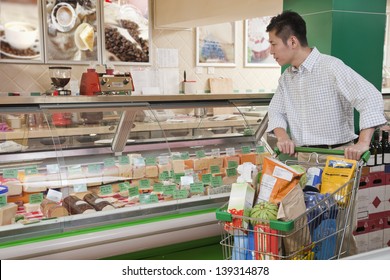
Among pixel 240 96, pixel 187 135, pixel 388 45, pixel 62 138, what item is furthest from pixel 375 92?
pixel 388 45

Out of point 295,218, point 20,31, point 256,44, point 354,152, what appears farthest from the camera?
point 256,44

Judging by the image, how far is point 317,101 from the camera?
8.53 feet

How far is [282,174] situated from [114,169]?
141cm

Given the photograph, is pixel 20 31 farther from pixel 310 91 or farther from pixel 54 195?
pixel 310 91

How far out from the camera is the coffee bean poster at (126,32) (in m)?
6.59

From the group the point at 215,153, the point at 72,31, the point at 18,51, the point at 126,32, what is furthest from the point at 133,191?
the point at 126,32

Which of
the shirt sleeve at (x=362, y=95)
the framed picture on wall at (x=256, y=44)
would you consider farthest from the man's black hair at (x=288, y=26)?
the framed picture on wall at (x=256, y=44)

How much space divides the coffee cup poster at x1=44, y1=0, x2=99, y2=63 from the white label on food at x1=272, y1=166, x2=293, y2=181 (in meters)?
5.17

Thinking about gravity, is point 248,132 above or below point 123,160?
above

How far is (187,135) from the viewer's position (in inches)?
134

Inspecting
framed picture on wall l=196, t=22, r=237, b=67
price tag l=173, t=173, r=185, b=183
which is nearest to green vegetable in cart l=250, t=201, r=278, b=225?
price tag l=173, t=173, r=185, b=183

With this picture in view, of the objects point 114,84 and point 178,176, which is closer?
point 178,176

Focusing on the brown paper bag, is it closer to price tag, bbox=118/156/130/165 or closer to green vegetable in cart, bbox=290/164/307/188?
green vegetable in cart, bbox=290/164/307/188

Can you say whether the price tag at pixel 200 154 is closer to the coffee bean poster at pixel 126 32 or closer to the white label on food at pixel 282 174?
the white label on food at pixel 282 174
